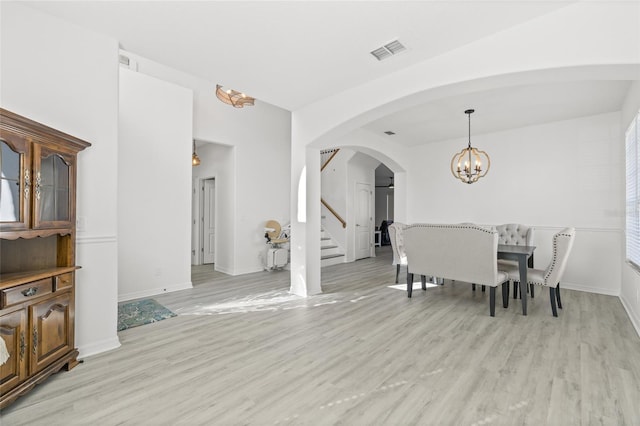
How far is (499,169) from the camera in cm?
587

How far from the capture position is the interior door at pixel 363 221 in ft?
26.7

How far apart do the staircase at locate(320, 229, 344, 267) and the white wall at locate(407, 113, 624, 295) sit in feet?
8.25

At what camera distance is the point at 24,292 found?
1.91 metres

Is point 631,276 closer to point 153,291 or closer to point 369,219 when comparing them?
point 369,219

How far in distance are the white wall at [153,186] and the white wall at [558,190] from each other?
5.29 meters

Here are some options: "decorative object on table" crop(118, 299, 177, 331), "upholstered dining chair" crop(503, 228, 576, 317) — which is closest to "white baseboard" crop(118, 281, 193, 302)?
"decorative object on table" crop(118, 299, 177, 331)

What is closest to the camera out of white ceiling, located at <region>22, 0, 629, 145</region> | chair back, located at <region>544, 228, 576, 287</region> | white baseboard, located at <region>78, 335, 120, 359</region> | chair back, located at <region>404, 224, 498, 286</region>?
white ceiling, located at <region>22, 0, 629, 145</region>

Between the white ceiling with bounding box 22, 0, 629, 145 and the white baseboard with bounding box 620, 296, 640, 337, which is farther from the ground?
the white ceiling with bounding box 22, 0, 629, 145

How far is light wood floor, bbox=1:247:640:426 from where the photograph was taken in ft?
5.94

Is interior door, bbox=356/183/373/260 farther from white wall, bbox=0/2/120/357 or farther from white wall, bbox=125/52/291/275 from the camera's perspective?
white wall, bbox=0/2/120/357

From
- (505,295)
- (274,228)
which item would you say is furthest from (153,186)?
(505,295)

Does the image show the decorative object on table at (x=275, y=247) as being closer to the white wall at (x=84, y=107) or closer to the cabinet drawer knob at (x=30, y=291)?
the white wall at (x=84, y=107)

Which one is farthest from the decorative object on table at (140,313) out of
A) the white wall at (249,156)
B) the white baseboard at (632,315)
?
the white baseboard at (632,315)

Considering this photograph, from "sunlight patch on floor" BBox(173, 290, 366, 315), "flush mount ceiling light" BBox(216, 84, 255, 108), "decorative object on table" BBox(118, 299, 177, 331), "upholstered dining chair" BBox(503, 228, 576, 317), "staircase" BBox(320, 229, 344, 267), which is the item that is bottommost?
"sunlight patch on floor" BBox(173, 290, 366, 315)
